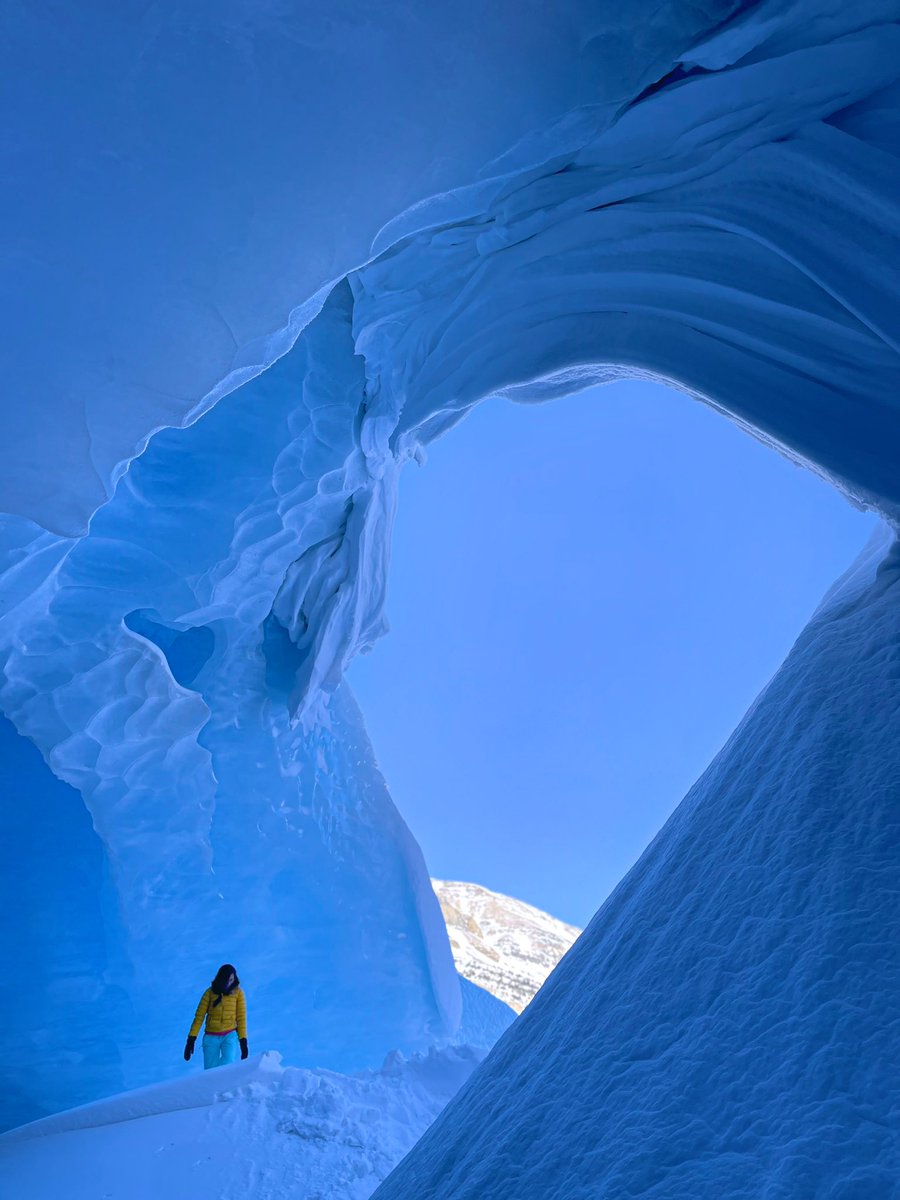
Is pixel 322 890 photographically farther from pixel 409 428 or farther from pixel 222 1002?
pixel 409 428

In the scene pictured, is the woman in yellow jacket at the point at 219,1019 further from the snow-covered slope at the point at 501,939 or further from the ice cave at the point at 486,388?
the snow-covered slope at the point at 501,939

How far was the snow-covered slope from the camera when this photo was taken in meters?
10.7

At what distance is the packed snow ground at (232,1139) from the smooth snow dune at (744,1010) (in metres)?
1.41

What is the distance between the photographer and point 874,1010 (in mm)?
1384

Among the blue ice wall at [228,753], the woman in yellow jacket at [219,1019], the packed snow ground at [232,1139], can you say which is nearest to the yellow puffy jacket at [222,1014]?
the woman in yellow jacket at [219,1019]

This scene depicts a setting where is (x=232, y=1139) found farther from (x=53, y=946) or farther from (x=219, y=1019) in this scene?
(x=53, y=946)

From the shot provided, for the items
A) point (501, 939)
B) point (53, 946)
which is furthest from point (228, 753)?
point (501, 939)

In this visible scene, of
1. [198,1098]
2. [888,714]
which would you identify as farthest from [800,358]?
[198,1098]

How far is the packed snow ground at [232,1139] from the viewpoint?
3.29 metres

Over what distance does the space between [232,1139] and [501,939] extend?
942cm

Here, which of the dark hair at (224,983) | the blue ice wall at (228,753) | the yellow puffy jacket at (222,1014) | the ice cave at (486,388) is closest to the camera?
the ice cave at (486,388)

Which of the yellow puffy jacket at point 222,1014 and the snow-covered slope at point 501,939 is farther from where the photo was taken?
the snow-covered slope at point 501,939

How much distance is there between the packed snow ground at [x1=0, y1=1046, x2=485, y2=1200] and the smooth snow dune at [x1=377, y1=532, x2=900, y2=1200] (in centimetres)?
141

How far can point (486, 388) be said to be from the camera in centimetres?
412
